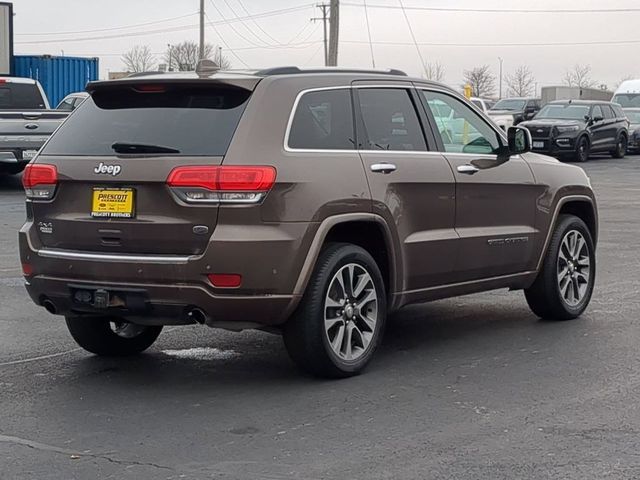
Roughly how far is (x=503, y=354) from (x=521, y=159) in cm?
156

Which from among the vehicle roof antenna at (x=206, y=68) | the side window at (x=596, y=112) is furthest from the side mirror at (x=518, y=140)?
the side window at (x=596, y=112)

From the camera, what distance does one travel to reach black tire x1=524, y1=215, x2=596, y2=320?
324 inches

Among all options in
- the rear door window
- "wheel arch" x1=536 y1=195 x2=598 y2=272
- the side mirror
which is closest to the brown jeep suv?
the side mirror

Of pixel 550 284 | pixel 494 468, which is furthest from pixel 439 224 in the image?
pixel 494 468

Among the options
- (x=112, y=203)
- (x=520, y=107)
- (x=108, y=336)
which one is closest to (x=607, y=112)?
(x=520, y=107)

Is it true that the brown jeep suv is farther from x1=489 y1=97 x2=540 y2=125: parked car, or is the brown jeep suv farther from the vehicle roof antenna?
x1=489 y1=97 x2=540 y2=125: parked car

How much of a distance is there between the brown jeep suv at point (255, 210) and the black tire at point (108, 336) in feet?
0.04

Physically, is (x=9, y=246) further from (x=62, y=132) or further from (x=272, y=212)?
(x=272, y=212)

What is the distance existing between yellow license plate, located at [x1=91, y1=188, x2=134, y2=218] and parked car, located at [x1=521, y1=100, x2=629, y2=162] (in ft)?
81.0

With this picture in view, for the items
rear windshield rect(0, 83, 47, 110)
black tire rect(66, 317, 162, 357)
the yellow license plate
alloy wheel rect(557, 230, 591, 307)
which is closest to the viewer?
the yellow license plate

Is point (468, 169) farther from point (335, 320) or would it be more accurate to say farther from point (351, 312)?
point (335, 320)

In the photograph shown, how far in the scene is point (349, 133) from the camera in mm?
6699

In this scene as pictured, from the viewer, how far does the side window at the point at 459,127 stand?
7.46 meters

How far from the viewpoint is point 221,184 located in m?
5.92
